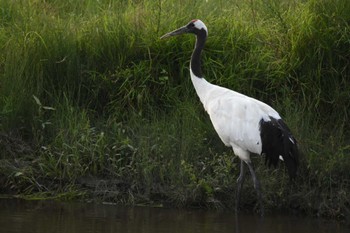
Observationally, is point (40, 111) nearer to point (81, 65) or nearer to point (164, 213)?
point (81, 65)

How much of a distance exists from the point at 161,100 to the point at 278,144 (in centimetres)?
168

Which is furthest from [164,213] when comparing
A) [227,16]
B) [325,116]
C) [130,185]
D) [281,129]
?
[227,16]

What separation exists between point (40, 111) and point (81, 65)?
0.76 metres

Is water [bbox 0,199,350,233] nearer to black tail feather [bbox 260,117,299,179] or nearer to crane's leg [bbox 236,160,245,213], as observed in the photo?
crane's leg [bbox 236,160,245,213]

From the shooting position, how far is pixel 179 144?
372 inches

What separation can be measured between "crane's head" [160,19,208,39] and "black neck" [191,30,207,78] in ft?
0.07

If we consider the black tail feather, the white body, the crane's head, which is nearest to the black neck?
the crane's head

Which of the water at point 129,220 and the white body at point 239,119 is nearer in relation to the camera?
the water at point 129,220

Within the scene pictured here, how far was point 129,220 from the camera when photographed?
860 centimetres

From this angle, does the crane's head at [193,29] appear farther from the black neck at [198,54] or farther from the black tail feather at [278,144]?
the black tail feather at [278,144]

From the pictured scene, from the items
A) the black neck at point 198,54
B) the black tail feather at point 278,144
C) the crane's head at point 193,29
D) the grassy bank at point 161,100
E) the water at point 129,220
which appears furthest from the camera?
the crane's head at point 193,29

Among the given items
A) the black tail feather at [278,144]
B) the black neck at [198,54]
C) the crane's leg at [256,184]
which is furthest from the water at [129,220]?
the black neck at [198,54]

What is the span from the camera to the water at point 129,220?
827cm

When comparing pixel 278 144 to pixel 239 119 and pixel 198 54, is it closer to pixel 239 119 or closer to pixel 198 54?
pixel 239 119
